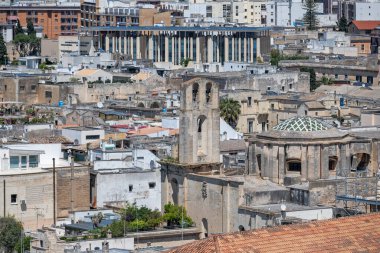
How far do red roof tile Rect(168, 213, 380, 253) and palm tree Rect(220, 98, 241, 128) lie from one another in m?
55.1

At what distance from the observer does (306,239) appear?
133 ft

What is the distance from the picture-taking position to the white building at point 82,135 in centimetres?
8169

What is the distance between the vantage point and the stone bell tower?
223 ft

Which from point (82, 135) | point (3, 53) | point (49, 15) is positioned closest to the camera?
point (82, 135)

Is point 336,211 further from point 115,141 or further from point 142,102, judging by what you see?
point 142,102

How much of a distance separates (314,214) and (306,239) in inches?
833

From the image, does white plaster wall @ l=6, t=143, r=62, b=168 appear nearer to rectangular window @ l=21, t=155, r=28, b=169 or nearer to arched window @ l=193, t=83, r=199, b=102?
rectangular window @ l=21, t=155, r=28, b=169

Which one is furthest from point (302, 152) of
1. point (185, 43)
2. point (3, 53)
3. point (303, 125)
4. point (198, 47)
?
point (198, 47)

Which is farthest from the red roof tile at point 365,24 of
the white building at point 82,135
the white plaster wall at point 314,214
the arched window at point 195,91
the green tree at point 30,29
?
the white plaster wall at point 314,214

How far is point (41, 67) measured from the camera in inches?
5064

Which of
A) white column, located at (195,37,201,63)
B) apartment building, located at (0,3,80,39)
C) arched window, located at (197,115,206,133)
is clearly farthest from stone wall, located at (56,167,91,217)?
apartment building, located at (0,3,80,39)

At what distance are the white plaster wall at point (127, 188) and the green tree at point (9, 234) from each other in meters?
8.04

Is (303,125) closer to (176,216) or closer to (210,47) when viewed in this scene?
(176,216)

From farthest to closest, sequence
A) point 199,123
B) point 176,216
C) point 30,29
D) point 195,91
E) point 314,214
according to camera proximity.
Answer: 1. point 30,29
2. point 195,91
3. point 199,123
4. point 176,216
5. point 314,214
